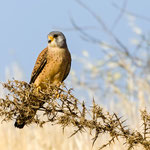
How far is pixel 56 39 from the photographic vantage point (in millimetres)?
4109

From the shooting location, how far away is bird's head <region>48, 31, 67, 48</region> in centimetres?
404

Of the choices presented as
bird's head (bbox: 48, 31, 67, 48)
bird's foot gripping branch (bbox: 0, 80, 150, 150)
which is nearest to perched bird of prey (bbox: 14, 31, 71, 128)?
bird's head (bbox: 48, 31, 67, 48)

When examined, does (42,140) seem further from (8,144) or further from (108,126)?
(108,126)

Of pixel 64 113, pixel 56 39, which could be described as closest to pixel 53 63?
pixel 56 39

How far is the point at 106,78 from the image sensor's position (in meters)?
5.69

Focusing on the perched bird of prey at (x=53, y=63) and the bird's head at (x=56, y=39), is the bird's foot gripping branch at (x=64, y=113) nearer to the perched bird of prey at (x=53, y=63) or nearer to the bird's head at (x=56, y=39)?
the perched bird of prey at (x=53, y=63)

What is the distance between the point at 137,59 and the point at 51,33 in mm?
1695

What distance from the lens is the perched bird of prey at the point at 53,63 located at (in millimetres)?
3774

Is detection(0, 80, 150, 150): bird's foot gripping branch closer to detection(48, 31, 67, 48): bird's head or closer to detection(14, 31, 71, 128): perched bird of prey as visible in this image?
detection(14, 31, 71, 128): perched bird of prey

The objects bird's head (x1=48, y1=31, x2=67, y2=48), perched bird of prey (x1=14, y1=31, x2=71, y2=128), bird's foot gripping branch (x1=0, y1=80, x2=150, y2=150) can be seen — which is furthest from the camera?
bird's head (x1=48, y1=31, x2=67, y2=48)

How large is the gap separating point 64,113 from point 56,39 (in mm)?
2230

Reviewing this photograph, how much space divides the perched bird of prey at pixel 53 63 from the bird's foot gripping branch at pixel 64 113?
1.60 metres

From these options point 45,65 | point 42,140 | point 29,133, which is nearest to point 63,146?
point 42,140

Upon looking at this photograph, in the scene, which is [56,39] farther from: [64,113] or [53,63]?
[64,113]
